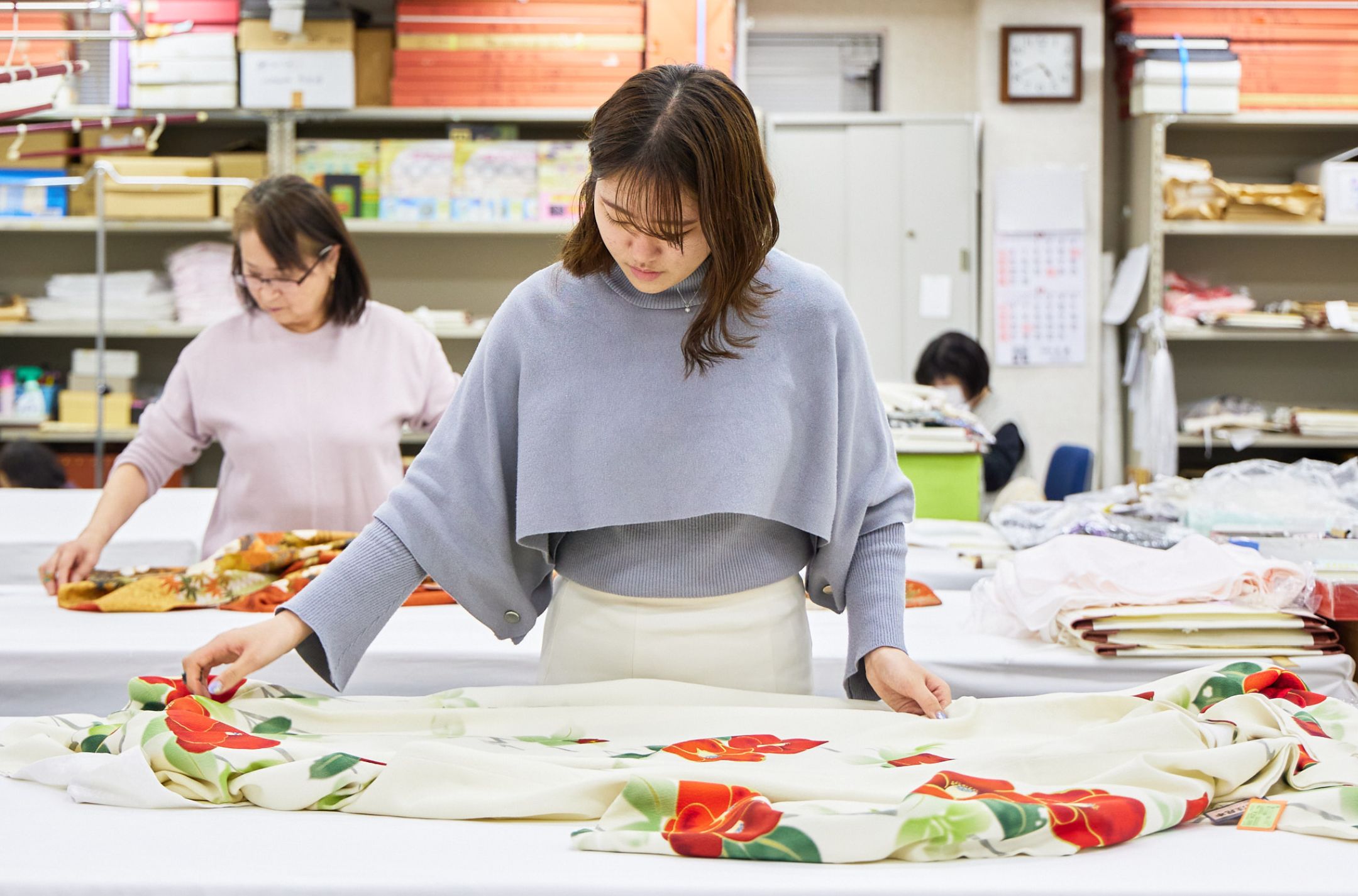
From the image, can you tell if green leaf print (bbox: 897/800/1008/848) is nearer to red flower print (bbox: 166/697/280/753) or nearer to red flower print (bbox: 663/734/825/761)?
red flower print (bbox: 663/734/825/761)

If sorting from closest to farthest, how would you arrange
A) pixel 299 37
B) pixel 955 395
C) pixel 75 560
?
pixel 75 560, pixel 955 395, pixel 299 37

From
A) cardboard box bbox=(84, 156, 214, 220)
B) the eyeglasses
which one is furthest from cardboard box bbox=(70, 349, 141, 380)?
the eyeglasses

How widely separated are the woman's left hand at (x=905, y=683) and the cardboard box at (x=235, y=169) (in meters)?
3.78

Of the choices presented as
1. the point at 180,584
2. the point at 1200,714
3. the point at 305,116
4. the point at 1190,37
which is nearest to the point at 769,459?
the point at 1200,714

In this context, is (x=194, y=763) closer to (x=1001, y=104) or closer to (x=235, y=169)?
(x=235, y=169)

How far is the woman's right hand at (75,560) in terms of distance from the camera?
7.52 feet

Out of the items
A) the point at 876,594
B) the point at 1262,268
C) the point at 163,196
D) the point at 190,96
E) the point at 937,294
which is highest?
the point at 190,96

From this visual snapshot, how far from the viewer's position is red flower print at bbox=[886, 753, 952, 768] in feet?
4.11

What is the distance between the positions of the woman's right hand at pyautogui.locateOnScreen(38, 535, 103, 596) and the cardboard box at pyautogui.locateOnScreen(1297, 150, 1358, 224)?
431cm

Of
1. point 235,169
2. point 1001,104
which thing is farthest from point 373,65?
point 1001,104

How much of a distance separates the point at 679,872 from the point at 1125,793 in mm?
393

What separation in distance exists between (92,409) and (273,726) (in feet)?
12.0

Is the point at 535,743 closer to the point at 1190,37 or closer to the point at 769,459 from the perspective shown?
the point at 769,459

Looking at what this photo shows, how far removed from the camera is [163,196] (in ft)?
14.9
